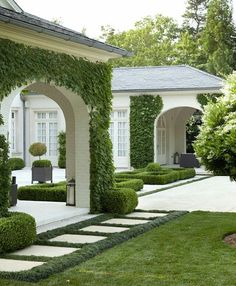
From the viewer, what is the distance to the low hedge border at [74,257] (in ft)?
22.4

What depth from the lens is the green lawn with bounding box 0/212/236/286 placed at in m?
6.65

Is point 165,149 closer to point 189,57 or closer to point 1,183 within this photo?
point 189,57

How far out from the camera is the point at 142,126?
26.2m

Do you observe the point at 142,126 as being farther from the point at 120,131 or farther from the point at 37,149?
the point at 37,149

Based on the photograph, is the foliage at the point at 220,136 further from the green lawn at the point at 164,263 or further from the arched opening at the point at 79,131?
the arched opening at the point at 79,131

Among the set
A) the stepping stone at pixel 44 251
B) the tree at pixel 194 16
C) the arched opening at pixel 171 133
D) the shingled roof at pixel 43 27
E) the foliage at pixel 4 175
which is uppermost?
the tree at pixel 194 16

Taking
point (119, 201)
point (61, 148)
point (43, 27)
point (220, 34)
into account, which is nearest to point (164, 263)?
point (43, 27)

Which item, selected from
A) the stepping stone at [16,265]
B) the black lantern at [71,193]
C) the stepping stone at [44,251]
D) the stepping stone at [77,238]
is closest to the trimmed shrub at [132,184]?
the black lantern at [71,193]

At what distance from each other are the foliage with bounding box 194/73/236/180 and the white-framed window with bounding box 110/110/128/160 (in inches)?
692

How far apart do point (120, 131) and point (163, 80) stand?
315cm

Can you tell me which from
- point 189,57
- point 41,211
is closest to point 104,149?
point 41,211

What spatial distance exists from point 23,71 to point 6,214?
2.50 metres

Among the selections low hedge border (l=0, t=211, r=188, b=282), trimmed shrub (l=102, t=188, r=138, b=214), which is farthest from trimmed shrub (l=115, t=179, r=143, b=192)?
low hedge border (l=0, t=211, r=188, b=282)

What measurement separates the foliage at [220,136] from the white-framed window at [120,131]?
17.6m
